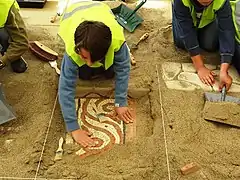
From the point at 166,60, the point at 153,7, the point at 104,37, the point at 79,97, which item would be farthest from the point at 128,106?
the point at 153,7

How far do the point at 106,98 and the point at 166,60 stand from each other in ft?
1.51

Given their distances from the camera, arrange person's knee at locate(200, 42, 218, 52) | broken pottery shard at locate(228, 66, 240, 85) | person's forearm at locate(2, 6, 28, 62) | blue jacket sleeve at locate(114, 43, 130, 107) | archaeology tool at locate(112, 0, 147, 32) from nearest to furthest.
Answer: blue jacket sleeve at locate(114, 43, 130, 107) → person's forearm at locate(2, 6, 28, 62) → broken pottery shard at locate(228, 66, 240, 85) → person's knee at locate(200, 42, 218, 52) → archaeology tool at locate(112, 0, 147, 32)

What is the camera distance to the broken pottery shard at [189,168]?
5.53ft

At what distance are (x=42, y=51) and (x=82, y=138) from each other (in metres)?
0.71

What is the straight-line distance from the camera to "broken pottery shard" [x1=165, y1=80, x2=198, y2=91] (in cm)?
214

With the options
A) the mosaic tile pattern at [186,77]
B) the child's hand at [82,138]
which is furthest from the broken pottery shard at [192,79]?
the child's hand at [82,138]

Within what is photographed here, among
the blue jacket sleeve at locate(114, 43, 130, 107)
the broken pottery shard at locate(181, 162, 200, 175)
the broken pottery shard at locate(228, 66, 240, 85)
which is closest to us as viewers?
the broken pottery shard at locate(181, 162, 200, 175)

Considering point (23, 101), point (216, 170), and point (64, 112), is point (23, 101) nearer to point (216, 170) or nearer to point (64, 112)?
point (64, 112)

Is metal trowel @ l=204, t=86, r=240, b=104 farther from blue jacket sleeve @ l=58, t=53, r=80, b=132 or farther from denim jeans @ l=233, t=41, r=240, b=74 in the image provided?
blue jacket sleeve @ l=58, t=53, r=80, b=132

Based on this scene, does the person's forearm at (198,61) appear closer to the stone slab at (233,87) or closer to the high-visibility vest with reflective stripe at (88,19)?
the stone slab at (233,87)

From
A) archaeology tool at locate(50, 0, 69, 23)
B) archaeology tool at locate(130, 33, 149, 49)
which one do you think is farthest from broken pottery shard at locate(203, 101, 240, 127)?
archaeology tool at locate(50, 0, 69, 23)

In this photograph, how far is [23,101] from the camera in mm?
2051

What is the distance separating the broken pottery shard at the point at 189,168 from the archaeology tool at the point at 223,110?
1.00ft

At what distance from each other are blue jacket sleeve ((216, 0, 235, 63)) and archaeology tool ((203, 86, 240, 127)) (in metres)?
0.26
